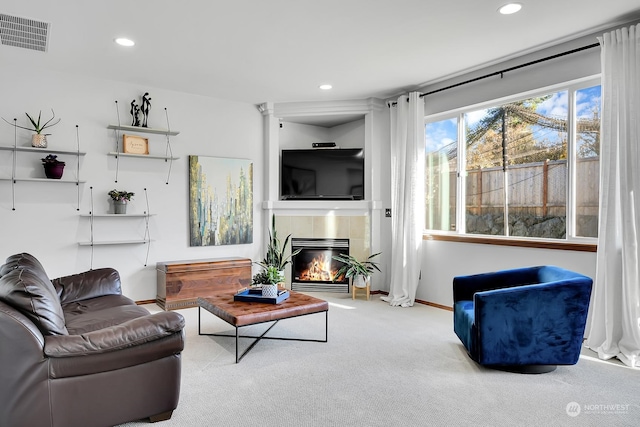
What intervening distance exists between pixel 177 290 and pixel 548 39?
4511 mm

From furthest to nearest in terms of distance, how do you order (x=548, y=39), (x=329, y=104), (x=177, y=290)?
1. (x=329, y=104)
2. (x=177, y=290)
3. (x=548, y=39)

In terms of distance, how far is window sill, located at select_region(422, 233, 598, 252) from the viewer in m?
3.59

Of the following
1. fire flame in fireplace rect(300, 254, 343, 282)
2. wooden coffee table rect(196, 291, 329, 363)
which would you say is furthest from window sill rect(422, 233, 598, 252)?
wooden coffee table rect(196, 291, 329, 363)

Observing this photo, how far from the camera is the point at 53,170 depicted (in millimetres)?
4297

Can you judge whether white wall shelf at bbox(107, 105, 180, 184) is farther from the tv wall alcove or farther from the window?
the window

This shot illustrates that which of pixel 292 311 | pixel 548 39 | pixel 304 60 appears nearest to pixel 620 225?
pixel 548 39

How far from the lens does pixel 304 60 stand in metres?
4.11

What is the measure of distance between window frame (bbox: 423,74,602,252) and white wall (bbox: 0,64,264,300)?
2762 mm

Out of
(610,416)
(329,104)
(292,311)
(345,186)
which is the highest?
(329,104)

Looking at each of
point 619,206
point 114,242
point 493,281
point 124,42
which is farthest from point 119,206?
point 619,206

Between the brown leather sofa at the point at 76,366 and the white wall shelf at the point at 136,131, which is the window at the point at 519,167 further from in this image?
the brown leather sofa at the point at 76,366

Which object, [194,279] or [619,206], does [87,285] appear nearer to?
[194,279]

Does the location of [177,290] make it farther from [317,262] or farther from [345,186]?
[345,186]

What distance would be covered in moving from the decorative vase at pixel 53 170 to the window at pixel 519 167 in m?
4.14
